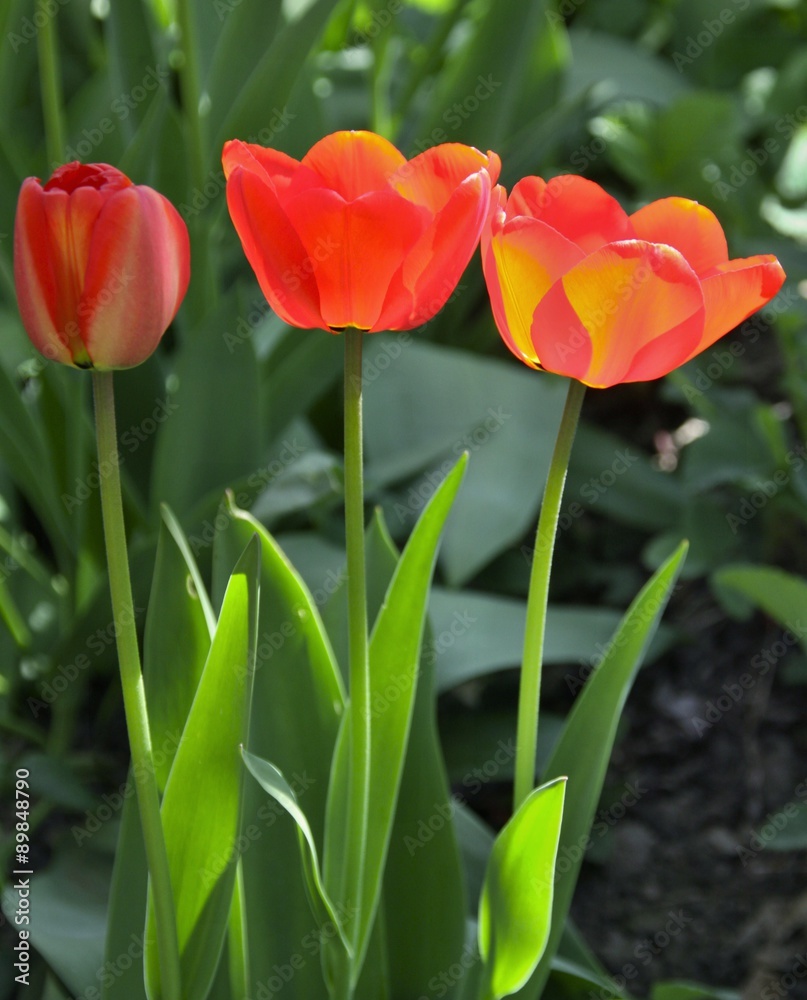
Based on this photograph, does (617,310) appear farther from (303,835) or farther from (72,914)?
(72,914)

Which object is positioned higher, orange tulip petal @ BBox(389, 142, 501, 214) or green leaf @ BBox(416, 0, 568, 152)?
orange tulip petal @ BBox(389, 142, 501, 214)

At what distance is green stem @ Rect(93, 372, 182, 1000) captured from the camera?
2.04ft

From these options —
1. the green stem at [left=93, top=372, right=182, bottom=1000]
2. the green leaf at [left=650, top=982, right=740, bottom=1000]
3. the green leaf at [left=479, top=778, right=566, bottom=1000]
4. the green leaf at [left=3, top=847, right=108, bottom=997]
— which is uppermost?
the green stem at [left=93, top=372, right=182, bottom=1000]

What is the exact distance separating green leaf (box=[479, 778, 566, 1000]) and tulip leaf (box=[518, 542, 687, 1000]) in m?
0.09

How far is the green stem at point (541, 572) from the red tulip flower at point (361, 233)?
0.33 ft

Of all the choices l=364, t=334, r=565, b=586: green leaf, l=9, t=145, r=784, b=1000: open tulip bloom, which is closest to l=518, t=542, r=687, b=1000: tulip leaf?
l=9, t=145, r=784, b=1000: open tulip bloom

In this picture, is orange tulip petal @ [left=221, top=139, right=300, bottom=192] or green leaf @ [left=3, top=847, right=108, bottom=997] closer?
orange tulip petal @ [left=221, top=139, right=300, bottom=192]

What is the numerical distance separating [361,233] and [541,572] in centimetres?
23

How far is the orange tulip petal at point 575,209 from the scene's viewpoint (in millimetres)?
678

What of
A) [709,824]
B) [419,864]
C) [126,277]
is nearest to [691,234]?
[126,277]

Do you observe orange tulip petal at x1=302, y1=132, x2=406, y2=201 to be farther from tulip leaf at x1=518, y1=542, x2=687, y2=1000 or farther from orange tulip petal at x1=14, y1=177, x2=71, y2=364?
tulip leaf at x1=518, y1=542, x2=687, y2=1000

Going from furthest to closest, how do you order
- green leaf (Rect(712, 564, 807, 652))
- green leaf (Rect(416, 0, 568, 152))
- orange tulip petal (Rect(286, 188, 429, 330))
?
green leaf (Rect(416, 0, 568, 152)) < green leaf (Rect(712, 564, 807, 652)) < orange tulip petal (Rect(286, 188, 429, 330))

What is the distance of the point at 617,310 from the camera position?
599 mm

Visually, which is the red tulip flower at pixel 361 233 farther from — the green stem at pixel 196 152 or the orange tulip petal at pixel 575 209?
the green stem at pixel 196 152
